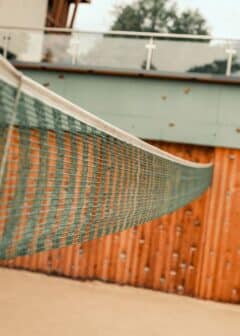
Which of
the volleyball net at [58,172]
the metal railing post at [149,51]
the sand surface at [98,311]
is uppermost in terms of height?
the metal railing post at [149,51]

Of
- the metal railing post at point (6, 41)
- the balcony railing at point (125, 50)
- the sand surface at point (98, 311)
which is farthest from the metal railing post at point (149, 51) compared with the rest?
the sand surface at point (98, 311)

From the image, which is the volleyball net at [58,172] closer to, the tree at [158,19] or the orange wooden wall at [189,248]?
the orange wooden wall at [189,248]

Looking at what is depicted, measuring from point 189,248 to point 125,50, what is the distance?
11.8 ft

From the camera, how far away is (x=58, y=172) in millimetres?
2066

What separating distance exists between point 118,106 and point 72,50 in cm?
130

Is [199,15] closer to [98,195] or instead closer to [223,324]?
[223,324]

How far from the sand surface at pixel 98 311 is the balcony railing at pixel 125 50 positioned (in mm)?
3905

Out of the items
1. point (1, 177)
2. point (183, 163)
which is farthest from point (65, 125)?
point (183, 163)

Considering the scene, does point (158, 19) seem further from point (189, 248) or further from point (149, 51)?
point (189, 248)

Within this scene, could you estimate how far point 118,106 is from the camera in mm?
7863

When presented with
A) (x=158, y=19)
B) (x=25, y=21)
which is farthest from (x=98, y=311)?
(x=158, y=19)

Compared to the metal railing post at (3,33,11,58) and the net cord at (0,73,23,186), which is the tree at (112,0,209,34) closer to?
the metal railing post at (3,33,11,58)

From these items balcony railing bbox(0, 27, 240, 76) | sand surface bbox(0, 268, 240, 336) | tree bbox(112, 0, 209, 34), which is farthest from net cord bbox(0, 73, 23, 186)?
tree bbox(112, 0, 209, 34)

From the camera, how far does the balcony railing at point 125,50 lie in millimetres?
7359
